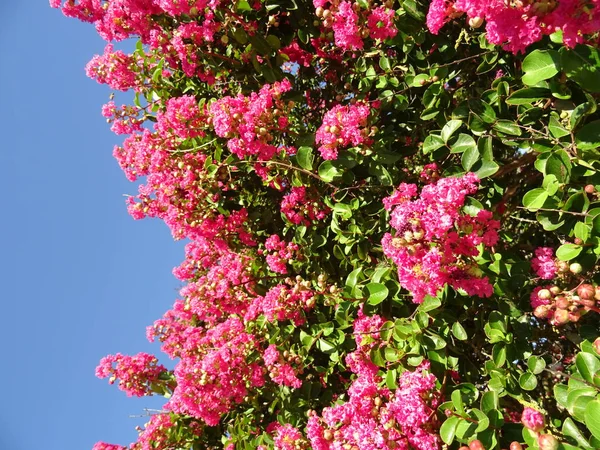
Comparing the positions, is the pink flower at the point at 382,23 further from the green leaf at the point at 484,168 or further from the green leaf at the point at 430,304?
the green leaf at the point at 430,304

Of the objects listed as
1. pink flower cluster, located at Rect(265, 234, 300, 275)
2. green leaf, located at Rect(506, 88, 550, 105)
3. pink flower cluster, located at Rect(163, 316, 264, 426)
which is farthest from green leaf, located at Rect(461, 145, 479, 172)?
pink flower cluster, located at Rect(163, 316, 264, 426)

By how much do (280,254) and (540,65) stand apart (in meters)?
1.95

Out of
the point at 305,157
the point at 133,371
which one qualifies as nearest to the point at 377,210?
the point at 305,157

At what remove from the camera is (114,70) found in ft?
10.3

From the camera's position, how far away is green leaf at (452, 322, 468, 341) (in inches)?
74.7

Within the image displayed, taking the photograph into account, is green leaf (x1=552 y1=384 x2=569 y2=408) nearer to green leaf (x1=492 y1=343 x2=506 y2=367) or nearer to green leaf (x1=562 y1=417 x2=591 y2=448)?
green leaf (x1=562 y1=417 x2=591 y2=448)

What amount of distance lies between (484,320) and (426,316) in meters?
0.40

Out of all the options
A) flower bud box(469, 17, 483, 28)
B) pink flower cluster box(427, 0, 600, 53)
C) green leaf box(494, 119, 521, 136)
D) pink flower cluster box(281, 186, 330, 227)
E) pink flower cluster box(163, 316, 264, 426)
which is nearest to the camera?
pink flower cluster box(427, 0, 600, 53)

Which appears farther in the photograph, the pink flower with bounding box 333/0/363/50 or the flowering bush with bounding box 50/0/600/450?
the pink flower with bounding box 333/0/363/50

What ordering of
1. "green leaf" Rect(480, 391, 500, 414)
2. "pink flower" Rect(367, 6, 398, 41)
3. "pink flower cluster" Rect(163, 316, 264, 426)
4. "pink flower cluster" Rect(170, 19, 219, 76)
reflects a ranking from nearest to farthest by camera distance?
"green leaf" Rect(480, 391, 500, 414) → "pink flower" Rect(367, 6, 398, 41) → "pink flower cluster" Rect(170, 19, 219, 76) → "pink flower cluster" Rect(163, 316, 264, 426)

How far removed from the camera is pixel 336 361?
8.25 feet

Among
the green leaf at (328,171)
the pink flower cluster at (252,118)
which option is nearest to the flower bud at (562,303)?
the green leaf at (328,171)

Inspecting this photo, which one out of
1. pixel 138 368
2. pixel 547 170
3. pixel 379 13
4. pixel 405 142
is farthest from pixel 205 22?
pixel 138 368

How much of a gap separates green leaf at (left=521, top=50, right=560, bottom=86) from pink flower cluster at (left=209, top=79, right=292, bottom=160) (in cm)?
124
